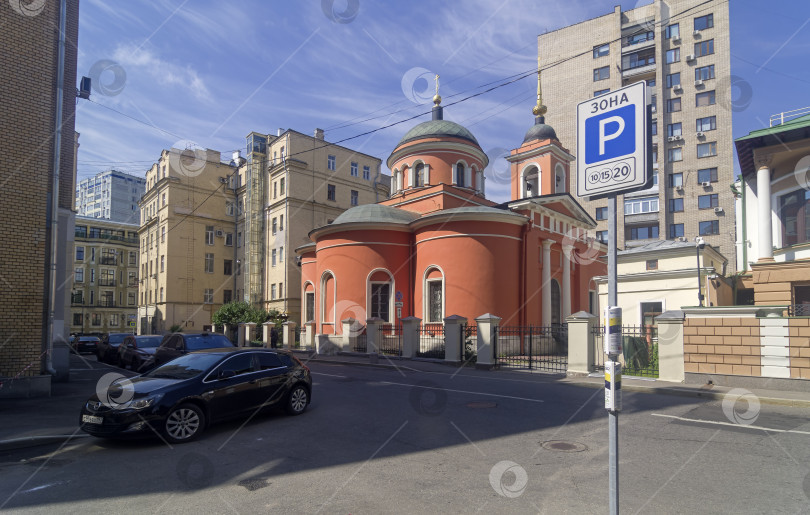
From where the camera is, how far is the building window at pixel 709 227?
46.8m

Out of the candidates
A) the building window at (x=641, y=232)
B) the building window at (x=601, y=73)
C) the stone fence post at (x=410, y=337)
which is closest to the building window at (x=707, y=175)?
the building window at (x=641, y=232)

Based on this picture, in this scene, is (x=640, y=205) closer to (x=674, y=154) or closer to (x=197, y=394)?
(x=674, y=154)

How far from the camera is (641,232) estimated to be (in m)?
50.8

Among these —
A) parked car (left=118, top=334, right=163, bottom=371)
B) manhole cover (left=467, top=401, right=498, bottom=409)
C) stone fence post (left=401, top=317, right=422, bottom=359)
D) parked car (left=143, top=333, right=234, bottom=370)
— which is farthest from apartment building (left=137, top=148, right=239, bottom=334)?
manhole cover (left=467, top=401, right=498, bottom=409)

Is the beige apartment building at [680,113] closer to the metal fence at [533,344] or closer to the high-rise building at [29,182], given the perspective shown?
the metal fence at [533,344]

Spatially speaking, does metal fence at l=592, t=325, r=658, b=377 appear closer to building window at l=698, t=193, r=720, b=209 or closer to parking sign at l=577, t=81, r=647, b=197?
parking sign at l=577, t=81, r=647, b=197

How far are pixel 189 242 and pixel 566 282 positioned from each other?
122 feet

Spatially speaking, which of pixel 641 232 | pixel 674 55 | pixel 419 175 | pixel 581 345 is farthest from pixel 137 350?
pixel 674 55

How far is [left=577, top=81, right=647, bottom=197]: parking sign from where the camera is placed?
377cm

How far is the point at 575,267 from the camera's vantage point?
31859mm

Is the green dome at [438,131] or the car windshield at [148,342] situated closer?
the car windshield at [148,342]

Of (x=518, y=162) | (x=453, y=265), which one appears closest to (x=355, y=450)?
(x=453, y=265)

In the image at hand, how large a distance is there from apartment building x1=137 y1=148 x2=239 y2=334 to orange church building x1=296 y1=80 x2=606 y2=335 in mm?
21765

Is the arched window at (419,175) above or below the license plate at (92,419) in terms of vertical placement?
above
